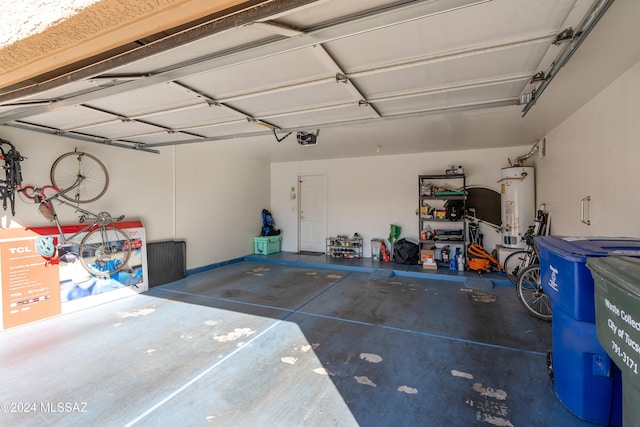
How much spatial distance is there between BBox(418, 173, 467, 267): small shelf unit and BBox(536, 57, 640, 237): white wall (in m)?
1.73

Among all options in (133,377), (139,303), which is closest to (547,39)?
(133,377)

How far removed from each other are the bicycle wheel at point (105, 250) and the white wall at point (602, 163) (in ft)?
19.5

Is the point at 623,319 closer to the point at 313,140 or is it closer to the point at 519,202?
the point at 313,140

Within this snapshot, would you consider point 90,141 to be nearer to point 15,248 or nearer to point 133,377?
point 15,248

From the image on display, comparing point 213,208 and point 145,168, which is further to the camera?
point 213,208

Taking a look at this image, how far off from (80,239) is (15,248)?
2.10 ft

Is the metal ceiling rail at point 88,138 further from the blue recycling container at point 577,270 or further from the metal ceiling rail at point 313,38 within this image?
the blue recycling container at point 577,270

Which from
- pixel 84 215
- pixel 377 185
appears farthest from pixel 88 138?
pixel 377 185

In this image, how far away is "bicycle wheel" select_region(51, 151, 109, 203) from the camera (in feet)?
12.4

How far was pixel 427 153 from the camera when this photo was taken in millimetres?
6223

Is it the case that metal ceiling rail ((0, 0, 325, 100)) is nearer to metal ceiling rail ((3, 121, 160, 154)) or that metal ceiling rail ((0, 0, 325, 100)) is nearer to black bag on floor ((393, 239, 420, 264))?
metal ceiling rail ((3, 121, 160, 154))

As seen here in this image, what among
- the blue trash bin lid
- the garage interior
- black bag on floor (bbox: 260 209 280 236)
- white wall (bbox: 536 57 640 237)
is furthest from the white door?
the blue trash bin lid

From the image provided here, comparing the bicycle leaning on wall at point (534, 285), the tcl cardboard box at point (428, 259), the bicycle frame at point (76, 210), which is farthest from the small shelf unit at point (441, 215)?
the bicycle frame at point (76, 210)

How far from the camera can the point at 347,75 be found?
2176mm
